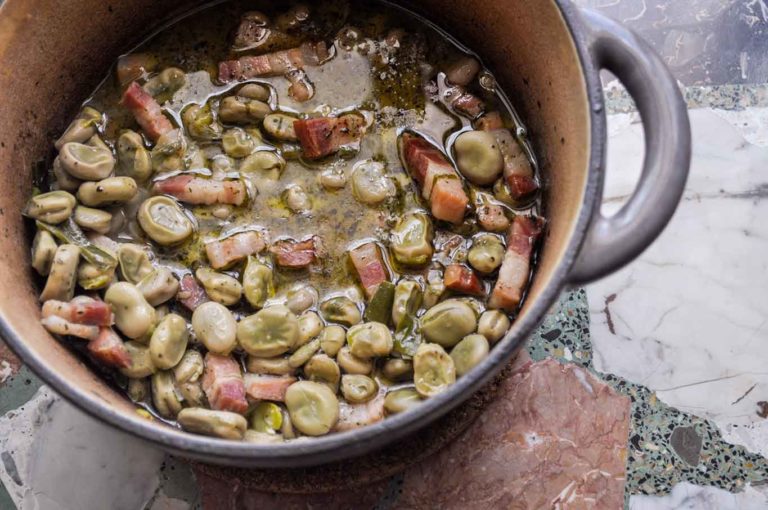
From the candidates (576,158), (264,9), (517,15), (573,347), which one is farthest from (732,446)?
(264,9)

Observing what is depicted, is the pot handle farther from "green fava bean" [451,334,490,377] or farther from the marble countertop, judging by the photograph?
the marble countertop

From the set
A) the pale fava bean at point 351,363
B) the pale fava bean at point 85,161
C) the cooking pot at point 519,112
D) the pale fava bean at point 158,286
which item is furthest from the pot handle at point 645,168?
the pale fava bean at point 85,161

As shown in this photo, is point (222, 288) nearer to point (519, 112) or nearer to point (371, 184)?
point (371, 184)

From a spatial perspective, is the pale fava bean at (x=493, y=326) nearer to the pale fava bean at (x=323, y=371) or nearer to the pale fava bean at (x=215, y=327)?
the pale fava bean at (x=323, y=371)

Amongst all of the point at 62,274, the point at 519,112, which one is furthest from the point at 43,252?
the point at 519,112

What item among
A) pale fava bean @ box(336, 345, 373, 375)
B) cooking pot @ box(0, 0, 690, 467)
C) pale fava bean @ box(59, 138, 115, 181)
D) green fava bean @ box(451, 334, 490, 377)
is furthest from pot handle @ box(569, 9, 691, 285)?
pale fava bean @ box(59, 138, 115, 181)

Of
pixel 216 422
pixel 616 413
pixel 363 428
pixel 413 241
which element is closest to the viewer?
pixel 363 428
